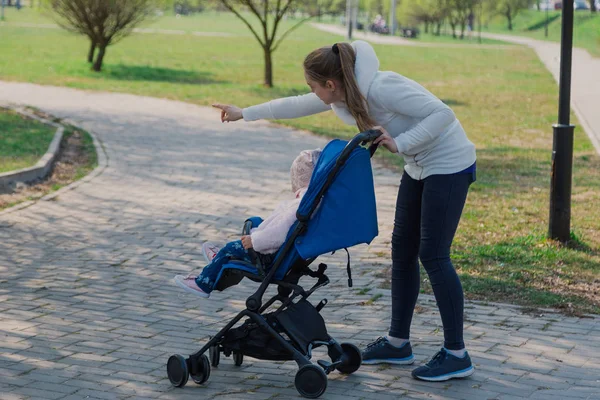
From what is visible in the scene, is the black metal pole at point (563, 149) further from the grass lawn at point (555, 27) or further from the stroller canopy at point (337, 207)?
the grass lawn at point (555, 27)

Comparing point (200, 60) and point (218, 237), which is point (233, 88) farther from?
point (218, 237)

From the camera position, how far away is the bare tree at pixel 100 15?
25.5 meters

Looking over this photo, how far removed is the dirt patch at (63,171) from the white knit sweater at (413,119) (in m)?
5.88

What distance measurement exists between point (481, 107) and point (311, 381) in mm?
17666

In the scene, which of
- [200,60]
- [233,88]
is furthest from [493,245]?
[200,60]

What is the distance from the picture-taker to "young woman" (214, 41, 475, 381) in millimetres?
4266

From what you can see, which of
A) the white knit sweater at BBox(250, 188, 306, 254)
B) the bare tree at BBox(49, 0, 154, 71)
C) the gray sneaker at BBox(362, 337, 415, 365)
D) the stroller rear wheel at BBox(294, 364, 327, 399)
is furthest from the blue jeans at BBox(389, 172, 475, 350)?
the bare tree at BBox(49, 0, 154, 71)

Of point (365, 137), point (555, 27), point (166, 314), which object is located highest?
point (555, 27)

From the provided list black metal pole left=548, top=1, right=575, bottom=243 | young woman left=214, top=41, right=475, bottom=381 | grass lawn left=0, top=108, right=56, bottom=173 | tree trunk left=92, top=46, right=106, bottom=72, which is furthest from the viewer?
tree trunk left=92, top=46, right=106, bottom=72

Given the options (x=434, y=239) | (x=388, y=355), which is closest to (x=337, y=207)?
(x=434, y=239)

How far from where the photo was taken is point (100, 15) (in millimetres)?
25812

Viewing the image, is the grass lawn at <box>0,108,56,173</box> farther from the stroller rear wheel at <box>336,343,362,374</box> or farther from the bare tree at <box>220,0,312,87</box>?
the bare tree at <box>220,0,312,87</box>

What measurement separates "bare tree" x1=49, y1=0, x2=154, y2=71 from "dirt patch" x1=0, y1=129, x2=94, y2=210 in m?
11.7

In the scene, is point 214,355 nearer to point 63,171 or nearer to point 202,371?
point 202,371
